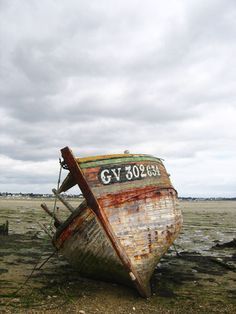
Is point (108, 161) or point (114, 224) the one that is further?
point (108, 161)

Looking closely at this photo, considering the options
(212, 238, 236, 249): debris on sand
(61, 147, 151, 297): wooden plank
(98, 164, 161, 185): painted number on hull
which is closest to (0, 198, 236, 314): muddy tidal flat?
(61, 147, 151, 297): wooden plank

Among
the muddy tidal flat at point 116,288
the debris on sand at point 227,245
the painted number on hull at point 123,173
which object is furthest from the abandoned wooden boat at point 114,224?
the debris on sand at point 227,245

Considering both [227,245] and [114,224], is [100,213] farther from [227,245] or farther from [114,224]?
[227,245]

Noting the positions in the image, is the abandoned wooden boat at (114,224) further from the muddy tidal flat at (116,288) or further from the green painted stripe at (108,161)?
the muddy tidal flat at (116,288)

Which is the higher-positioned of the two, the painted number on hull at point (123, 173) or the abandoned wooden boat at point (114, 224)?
the painted number on hull at point (123, 173)

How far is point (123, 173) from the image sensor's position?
26.4ft

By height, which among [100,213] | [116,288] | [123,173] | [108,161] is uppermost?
[108,161]

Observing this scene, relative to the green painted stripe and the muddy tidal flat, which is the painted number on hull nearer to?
the green painted stripe

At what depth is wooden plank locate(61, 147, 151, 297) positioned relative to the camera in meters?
7.30

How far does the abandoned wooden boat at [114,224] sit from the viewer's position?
24.3ft

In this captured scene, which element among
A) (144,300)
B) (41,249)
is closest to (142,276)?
(144,300)

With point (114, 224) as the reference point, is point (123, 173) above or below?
above

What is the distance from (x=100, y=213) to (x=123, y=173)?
1125mm

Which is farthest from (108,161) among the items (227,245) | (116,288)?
(227,245)
